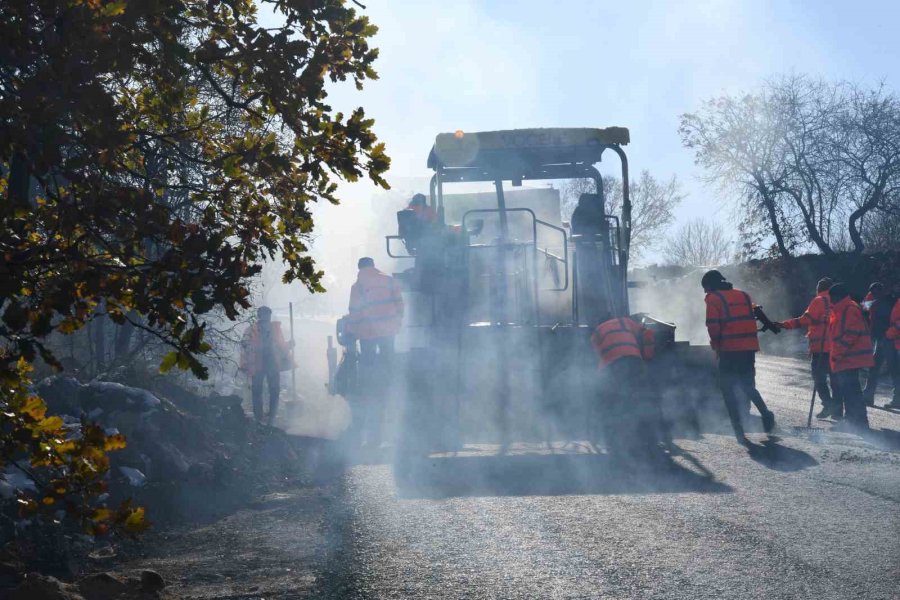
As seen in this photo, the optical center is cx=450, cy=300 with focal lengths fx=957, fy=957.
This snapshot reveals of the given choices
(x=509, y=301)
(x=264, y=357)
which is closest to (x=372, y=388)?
(x=509, y=301)

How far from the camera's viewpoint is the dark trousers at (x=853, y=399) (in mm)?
10820

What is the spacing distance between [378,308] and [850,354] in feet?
18.4

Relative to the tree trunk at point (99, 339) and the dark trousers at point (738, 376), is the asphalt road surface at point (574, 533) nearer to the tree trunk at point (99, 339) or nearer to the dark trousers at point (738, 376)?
the dark trousers at point (738, 376)

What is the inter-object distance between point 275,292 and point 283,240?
62.7m

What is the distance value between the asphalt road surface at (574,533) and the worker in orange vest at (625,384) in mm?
1008

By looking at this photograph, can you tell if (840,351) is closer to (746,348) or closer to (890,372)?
(746,348)

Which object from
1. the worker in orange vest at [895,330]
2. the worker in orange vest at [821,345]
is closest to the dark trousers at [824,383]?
the worker in orange vest at [821,345]

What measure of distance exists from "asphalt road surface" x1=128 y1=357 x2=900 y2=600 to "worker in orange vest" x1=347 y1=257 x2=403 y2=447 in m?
2.46

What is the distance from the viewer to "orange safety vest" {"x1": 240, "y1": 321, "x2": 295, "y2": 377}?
1460cm

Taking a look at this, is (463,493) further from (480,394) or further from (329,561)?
(480,394)

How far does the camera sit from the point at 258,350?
48.0 ft

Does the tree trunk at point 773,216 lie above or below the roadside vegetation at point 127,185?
above

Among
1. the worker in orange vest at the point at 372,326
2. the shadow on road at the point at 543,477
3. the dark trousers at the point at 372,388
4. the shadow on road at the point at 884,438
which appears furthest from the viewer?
the worker in orange vest at the point at 372,326

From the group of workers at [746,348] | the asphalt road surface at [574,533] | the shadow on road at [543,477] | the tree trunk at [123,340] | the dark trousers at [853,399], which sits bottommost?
the asphalt road surface at [574,533]
